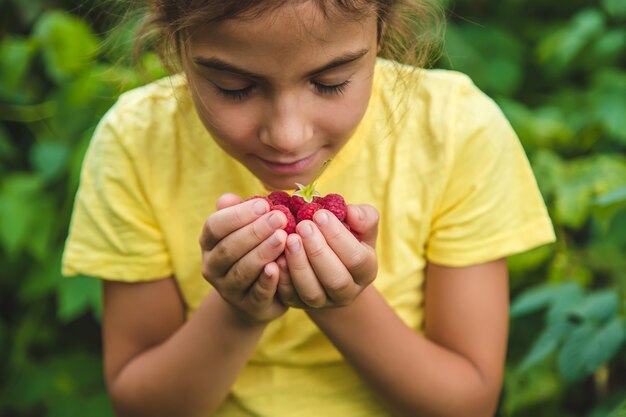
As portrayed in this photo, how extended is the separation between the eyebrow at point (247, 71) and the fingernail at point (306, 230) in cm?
24

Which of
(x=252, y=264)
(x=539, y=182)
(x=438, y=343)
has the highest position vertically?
(x=252, y=264)

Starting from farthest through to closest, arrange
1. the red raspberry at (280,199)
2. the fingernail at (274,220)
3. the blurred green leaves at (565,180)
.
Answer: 1. the blurred green leaves at (565,180)
2. the red raspberry at (280,199)
3. the fingernail at (274,220)

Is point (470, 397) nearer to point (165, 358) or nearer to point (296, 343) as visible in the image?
point (296, 343)

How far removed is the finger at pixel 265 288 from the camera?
133cm

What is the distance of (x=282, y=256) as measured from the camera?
4.42 feet

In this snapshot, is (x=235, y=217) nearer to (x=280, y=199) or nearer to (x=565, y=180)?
(x=280, y=199)

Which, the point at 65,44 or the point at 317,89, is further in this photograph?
the point at 65,44

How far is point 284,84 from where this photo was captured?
1374mm

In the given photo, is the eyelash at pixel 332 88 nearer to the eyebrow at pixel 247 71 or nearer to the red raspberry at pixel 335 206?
the eyebrow at pixel 247 71

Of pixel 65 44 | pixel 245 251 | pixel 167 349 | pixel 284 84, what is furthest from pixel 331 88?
pixel 65 44

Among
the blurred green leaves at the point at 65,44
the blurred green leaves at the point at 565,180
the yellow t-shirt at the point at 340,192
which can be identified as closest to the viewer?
the yellow t-shirt at the point at 340,192

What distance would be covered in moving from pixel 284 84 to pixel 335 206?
20cm

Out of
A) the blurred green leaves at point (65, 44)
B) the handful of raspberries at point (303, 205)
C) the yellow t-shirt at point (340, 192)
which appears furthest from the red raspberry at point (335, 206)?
the blurred green leaves at point (65, 44)

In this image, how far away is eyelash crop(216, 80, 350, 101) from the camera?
1430 mm
